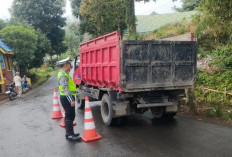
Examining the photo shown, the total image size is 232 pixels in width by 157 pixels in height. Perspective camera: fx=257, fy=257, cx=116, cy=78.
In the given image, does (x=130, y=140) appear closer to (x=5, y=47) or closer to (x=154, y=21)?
(x=5, y=47)

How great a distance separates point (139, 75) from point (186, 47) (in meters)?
1.47

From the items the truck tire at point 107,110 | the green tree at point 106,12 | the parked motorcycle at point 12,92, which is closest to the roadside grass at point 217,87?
the truck tire at point 107,110

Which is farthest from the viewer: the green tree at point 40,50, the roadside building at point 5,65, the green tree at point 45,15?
the green tree at point 45,15

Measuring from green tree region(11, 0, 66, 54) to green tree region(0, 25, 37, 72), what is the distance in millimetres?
8180

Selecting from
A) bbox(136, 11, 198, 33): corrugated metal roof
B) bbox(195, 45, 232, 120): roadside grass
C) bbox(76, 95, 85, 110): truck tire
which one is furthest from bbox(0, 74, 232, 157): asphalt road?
bbox(136, 11, 198, 33): corrugated metal roof

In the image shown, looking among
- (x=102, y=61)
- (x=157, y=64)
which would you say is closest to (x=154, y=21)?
(x=102, y=61)

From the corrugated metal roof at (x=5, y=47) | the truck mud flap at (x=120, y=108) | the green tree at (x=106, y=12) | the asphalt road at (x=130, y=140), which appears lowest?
the asphalt road at (x=130, y=140)

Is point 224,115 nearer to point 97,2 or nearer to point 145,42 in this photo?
point 145,42

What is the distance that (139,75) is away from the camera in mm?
6250

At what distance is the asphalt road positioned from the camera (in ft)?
16.2

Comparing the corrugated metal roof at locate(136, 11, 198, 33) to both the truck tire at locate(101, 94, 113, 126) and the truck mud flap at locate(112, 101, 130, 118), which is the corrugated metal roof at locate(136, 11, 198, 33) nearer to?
the truck tire at locate(101, 94, 113, 126)

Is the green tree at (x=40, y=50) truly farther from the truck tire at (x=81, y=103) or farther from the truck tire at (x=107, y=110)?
the truck tire at (x=107, y=110)

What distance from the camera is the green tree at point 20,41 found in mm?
21156

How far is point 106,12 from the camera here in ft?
81.1
